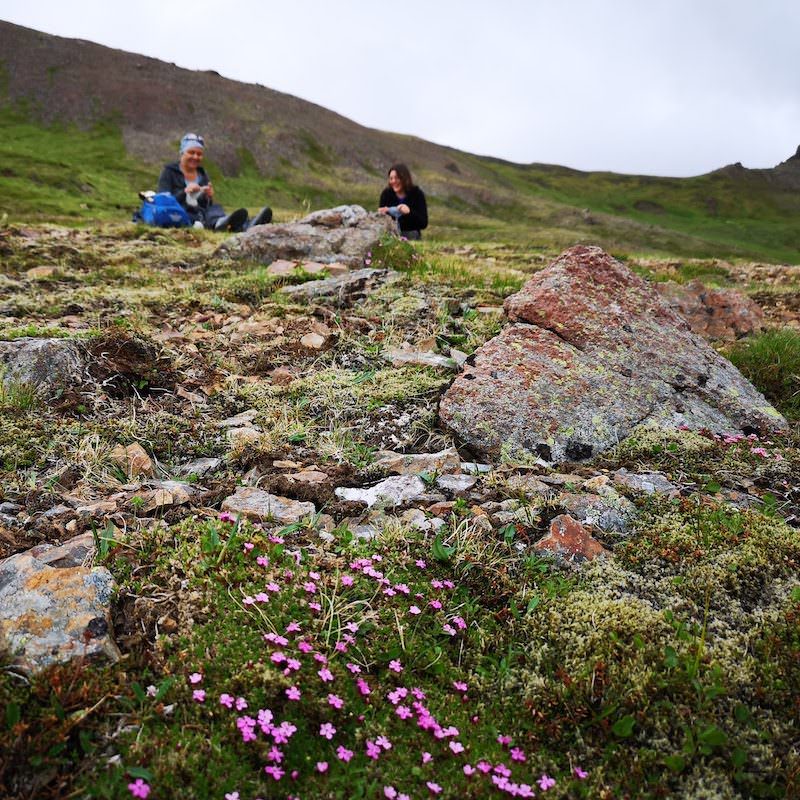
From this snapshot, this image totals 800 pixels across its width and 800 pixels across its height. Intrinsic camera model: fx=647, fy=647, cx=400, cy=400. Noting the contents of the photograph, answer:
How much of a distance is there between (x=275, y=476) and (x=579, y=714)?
266cm

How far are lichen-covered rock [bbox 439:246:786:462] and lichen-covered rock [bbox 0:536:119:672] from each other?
3.25m

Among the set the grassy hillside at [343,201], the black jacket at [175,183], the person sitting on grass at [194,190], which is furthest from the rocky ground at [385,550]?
the black jacket at [175,183]

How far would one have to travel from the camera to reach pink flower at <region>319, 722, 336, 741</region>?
2.83 m

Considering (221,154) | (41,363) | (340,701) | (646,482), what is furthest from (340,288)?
(221,154)

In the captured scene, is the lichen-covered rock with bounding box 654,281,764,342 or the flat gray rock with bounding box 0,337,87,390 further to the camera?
the lichen-covered rock with bounding box 654,281,764,342

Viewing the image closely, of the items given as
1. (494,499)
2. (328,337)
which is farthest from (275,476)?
(328,337)

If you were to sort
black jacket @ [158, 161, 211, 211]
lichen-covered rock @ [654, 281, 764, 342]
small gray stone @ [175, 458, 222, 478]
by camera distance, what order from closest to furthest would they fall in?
small gray stone @ [175, 458, 222, 478] < lichen-covered rock @ [654, 281, 764, 342] < black jacket @ [158, 161, 211, 211]

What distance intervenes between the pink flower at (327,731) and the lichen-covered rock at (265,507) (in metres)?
1.59

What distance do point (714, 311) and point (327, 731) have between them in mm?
9545

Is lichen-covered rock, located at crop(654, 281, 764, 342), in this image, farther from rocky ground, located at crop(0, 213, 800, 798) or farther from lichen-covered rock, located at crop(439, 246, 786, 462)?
rocky ground, located at crop(0, 213, 800, 798)

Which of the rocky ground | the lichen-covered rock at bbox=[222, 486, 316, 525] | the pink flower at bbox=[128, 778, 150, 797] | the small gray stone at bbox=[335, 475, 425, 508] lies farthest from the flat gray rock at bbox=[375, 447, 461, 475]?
the pink flower at bbox=[128, 778, 150, 797]

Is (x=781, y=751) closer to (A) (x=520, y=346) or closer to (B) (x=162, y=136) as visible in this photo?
(A) (x=520, y=346)

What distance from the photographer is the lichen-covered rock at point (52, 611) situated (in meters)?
2.93

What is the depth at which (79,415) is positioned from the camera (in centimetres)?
567
